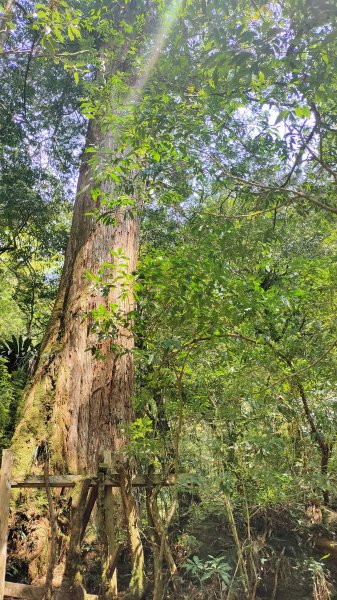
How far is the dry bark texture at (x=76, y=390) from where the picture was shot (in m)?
4.15

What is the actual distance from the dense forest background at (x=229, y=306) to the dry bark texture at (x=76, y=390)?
0.33 m

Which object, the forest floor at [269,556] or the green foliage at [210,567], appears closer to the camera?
the green foliage at [210,567]

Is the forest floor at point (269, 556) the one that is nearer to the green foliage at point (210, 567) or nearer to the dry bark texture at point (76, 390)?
the green foliage at point (210, 567)

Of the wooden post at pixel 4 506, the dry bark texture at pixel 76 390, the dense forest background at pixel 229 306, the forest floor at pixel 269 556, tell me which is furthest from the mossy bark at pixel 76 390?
the wooden post at pixel 4 506

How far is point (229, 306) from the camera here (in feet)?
10.9

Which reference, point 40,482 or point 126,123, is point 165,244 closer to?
point 126,123

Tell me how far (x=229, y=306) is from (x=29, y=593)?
→ 2.15 m

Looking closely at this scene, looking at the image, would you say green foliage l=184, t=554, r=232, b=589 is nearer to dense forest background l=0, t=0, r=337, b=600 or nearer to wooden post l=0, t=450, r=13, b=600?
dense forest background l=0, t=0, r=337, b=600

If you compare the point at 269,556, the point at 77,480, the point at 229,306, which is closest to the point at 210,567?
the point at 77,480

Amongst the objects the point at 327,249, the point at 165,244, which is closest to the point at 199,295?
the point at 327,249

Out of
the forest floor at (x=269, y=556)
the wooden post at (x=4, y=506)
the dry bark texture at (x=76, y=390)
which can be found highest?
the dry bark texture at (x=76, y=390)

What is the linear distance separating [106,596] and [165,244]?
5346mm

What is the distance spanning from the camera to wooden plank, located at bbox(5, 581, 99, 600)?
2658 mm

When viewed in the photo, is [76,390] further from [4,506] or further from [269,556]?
[269,556]
